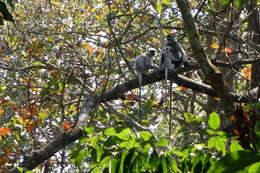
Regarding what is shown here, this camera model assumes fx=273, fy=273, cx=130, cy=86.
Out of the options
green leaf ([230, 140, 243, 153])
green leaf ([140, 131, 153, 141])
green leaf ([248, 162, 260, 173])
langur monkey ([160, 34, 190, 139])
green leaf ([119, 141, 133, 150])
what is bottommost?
green leaf ([248, 162, 260, 173])

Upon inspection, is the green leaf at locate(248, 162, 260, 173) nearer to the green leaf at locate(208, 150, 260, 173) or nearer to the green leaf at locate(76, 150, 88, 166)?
the green leaf at locate(208, 150, 260, 173)

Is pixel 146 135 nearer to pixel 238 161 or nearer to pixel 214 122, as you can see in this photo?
pixel 214 122

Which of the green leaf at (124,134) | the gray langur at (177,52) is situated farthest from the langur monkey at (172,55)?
the green leaf at (124,134)

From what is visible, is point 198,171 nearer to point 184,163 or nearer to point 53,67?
point 184,163

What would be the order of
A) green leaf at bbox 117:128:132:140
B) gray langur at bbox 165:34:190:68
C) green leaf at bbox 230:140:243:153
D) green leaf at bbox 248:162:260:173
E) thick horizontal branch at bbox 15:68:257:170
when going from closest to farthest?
green leaf at bbox 248:162:260:173 → green leaf at bbox 230:140:243:153 → green leaf at bbox 117:128:132:140 → thick horizontal branch at bbox 15:68:257:170 → gray langur at bbox 165:34:190:68

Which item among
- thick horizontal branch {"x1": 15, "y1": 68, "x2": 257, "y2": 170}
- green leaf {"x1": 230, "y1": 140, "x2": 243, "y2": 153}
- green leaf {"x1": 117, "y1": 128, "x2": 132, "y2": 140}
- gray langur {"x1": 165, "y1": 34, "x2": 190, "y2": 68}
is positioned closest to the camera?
green leaf {"x1": 230, "y1": 140, "x2": 243, "y2": 153}

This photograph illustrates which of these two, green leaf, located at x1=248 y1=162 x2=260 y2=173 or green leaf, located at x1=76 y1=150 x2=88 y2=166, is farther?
green leaf, located at x1=76 y1=150 x2=88 y2=166

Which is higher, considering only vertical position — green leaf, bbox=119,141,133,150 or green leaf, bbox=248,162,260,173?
green leaf, bbox=119,141,133,150

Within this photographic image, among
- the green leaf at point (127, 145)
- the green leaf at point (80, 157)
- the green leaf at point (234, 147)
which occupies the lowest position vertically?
the green leaf at point (80, 157)

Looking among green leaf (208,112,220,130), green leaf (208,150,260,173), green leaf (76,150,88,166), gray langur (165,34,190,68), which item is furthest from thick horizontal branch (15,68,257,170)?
green leaf (208,150,260,173)

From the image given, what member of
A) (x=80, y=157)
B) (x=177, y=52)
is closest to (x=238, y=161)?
(x=80, y=157)

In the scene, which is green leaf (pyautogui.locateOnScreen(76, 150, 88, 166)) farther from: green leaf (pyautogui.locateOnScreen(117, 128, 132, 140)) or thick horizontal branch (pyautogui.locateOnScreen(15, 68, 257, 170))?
thick horizontal branch (pyautogui.locateOnScreen(15, 68, 257, 170))

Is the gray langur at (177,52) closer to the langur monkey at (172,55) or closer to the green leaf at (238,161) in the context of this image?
the langur monkey at (172,55)

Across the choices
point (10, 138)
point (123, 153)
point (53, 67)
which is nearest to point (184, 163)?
point (123, 153)
